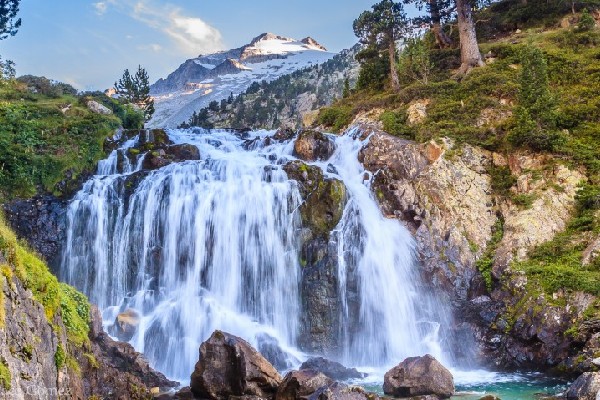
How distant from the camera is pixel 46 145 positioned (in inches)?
1062

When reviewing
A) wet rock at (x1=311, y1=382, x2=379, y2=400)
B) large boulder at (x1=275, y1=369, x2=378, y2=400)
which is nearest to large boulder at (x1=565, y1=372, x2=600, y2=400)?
large boulder at (x1=275, y1=369, x2=378, y2=400)

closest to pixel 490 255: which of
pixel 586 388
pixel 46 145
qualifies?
pixel 586 388

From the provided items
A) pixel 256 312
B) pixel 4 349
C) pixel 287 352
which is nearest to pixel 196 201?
pixel 256 312

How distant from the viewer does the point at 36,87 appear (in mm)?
43094

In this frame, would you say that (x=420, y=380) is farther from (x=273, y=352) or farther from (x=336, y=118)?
(x=336, y=118)

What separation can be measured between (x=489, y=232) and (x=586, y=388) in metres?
10.5

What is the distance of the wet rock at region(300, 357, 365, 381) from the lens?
16.5m

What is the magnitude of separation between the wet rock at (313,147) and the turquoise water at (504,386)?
14673 mm

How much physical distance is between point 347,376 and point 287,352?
310cm

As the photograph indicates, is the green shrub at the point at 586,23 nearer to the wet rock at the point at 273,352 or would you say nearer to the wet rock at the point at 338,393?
→ the wet rock at the point at 273,352

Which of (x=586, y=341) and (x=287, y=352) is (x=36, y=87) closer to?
(x=287, y=352)

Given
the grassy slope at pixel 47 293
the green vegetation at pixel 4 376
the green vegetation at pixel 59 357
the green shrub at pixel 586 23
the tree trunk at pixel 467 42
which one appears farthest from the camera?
the green shrub at pixel 586 23

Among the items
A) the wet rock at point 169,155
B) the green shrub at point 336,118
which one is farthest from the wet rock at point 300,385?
the green shrub at point 336,118

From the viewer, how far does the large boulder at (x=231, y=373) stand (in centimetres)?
1343
